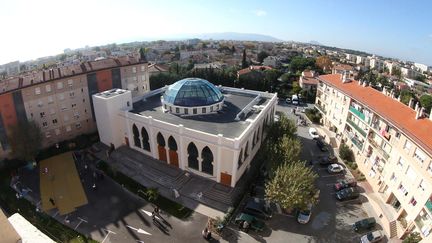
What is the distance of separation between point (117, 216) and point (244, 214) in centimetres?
1550

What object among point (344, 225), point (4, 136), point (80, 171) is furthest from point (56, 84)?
point (344, 225)

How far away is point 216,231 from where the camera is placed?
1111 inches

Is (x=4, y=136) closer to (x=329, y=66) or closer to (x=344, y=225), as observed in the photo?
(x=344, y=225)

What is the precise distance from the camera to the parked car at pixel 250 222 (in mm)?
28594

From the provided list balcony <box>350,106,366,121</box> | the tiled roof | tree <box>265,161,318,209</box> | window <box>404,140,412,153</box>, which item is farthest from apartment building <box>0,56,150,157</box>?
window <box>404,140,412,153</box>

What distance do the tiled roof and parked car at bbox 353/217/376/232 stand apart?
1011cm

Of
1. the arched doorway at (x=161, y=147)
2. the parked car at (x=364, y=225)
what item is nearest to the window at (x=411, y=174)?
the parked car at (x=364, y=225)

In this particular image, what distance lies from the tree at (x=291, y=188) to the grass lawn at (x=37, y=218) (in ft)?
68.6

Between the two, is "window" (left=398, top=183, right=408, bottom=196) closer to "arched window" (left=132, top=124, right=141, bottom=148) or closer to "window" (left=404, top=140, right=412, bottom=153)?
"window" (left=404, top=140, right=412, bottom=153)

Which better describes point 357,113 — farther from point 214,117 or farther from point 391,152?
point 214,117

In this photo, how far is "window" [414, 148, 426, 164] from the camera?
1040 inches

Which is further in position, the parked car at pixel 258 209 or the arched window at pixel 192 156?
the arched window at pixel 192 156

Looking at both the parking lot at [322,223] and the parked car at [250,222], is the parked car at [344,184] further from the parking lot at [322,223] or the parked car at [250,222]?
the parked car at [250,222]

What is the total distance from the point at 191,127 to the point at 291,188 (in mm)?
15974
